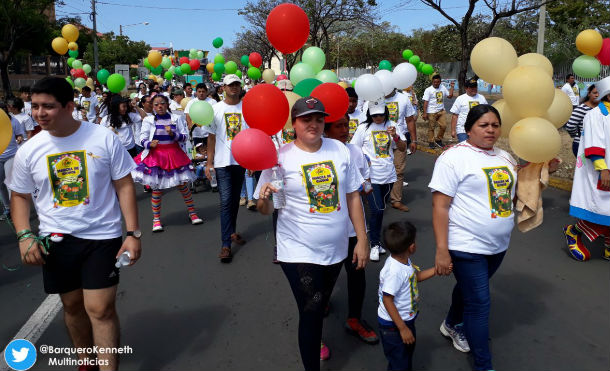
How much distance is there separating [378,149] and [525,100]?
6.90ft

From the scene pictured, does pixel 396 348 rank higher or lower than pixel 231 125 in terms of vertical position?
lower

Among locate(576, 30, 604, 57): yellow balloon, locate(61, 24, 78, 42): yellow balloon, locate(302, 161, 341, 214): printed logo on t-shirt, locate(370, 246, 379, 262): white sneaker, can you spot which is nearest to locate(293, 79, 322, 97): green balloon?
locate(302, 161, 341, 214): printed logo on t-shirt

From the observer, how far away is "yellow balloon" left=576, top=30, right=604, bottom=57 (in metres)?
4.69

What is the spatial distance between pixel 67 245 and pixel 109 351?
0.68 m

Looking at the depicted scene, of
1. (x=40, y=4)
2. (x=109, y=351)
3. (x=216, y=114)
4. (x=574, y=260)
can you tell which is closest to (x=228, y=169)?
(x=216, y=114)

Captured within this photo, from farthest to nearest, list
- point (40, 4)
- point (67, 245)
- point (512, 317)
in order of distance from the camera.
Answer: point (40, 4), point (512, 317), point (67, 245)

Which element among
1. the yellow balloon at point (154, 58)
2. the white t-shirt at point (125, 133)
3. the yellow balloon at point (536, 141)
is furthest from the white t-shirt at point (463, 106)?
the yellow balloon at point (154, 58)

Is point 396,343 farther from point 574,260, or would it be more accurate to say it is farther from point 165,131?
point 165,131

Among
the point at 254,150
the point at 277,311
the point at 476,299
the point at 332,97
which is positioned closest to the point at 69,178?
the point at 254,150

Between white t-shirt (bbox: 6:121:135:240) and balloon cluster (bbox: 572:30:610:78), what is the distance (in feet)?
15.6

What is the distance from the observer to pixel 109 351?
2.71 m

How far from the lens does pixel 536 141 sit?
2918 millimetres

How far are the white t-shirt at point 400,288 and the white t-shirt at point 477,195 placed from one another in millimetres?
400

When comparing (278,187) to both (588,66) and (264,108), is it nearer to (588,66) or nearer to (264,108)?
(264,108)
